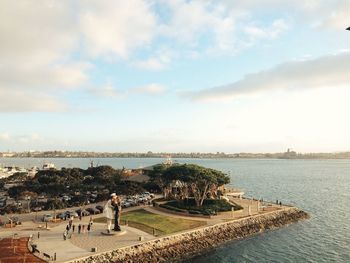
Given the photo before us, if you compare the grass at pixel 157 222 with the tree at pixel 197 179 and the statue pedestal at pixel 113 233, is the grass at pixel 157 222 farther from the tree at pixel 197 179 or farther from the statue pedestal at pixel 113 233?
the tree at pixel 197 179

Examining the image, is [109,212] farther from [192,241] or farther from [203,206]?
[203,206]

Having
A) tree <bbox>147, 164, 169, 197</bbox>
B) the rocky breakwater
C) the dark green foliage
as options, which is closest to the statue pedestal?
the rocky breakwater

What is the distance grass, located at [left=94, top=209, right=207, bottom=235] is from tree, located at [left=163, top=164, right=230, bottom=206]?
10.5m

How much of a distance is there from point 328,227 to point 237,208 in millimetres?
A: 17277

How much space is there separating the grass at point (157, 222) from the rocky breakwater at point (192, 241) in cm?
220

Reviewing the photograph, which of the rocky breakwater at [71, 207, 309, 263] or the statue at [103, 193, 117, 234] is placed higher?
the statue at [103, 193, 117, 234]

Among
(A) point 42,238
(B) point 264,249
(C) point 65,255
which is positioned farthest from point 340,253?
(A) point 42,238

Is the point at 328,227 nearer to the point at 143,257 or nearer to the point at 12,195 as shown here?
the point at 143,257

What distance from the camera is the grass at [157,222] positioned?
178 ft

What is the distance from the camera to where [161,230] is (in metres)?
53.7

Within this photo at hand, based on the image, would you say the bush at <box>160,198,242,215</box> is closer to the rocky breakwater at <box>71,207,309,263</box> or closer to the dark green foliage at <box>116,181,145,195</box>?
the rocky breakwater at <box>71,207,309,263</box>

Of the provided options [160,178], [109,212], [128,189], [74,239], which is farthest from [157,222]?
[160,178]

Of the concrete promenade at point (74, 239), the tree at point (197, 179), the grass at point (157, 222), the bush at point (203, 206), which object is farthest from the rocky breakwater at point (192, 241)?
the tree at point (197, 179)

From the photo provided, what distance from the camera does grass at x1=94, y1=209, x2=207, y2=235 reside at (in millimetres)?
54219
